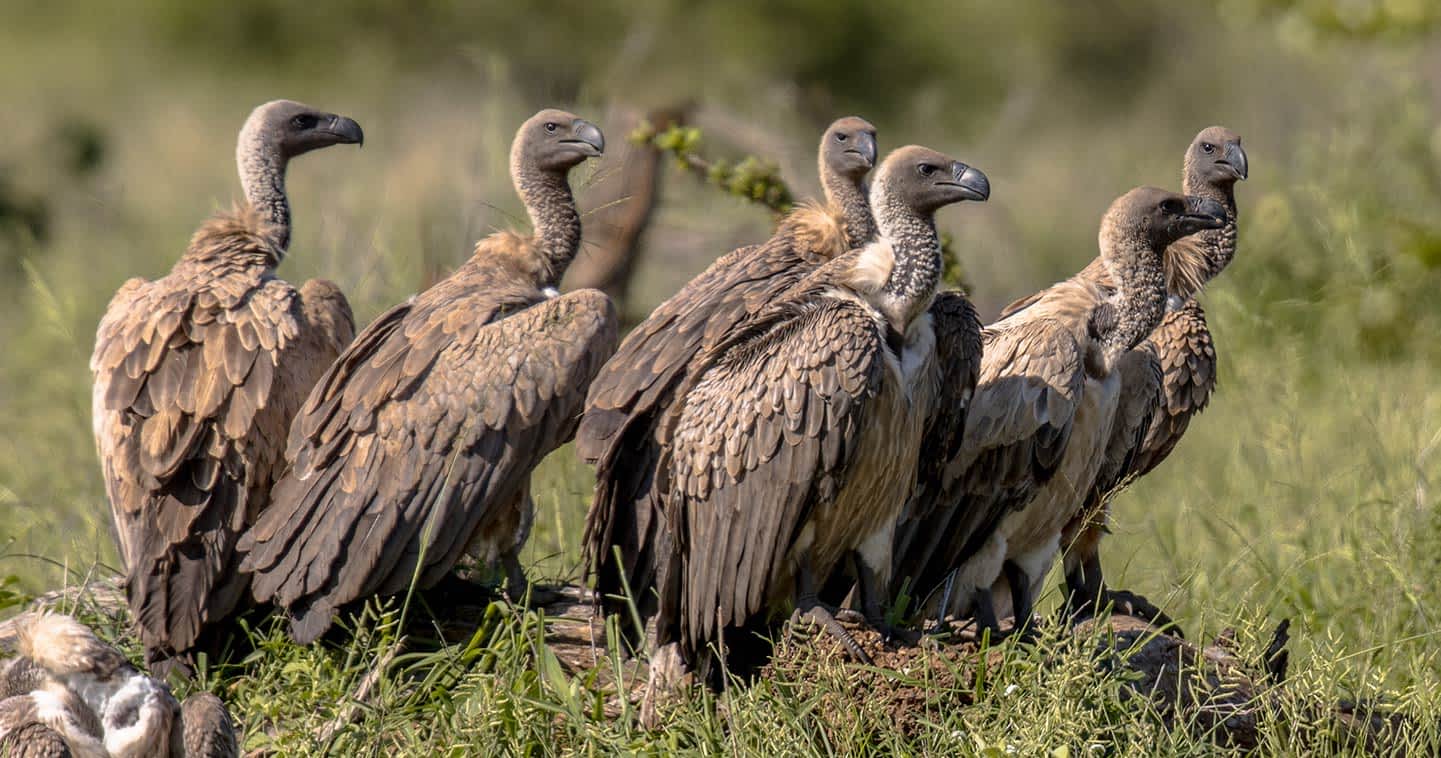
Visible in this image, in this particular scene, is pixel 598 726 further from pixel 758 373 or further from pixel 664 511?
pixel 758 373

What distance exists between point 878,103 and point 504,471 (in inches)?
377

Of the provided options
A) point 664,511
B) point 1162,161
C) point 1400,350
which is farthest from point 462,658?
point 1162,161

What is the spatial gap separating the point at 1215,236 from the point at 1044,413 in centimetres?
131

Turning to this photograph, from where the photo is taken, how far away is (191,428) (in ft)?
18.1

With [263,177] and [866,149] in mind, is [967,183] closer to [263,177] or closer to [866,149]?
[866,149]

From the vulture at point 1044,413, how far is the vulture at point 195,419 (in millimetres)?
1900

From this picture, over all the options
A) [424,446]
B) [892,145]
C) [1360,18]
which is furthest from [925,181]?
[892,145]

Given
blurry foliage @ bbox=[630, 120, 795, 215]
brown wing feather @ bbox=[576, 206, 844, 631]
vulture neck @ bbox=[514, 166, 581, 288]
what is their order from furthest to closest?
1. blurry foliage @ bbox=[630, 120, 795, 215]
2. vulture neck @ bbox=[514, 166, 581, 288]
3. brown wing feather @ bbox=[576, 206, 844, 631]

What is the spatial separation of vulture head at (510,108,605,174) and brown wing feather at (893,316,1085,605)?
155 cm

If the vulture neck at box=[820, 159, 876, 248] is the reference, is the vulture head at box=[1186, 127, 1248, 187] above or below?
above

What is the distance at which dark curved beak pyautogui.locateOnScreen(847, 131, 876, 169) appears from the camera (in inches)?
243

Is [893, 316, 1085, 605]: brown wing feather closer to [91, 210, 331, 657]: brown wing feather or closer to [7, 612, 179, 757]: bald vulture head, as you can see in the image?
[91, 210, 331, 657]: brown wing feather

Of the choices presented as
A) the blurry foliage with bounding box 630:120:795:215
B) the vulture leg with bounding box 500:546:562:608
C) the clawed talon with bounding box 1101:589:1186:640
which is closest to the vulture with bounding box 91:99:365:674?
the vulture leg with bounding box 500:546:562:608

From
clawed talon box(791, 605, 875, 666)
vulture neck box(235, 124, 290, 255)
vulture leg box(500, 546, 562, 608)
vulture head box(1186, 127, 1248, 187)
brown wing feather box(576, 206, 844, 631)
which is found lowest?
vulture leg box(500, 546, 562, 608)
